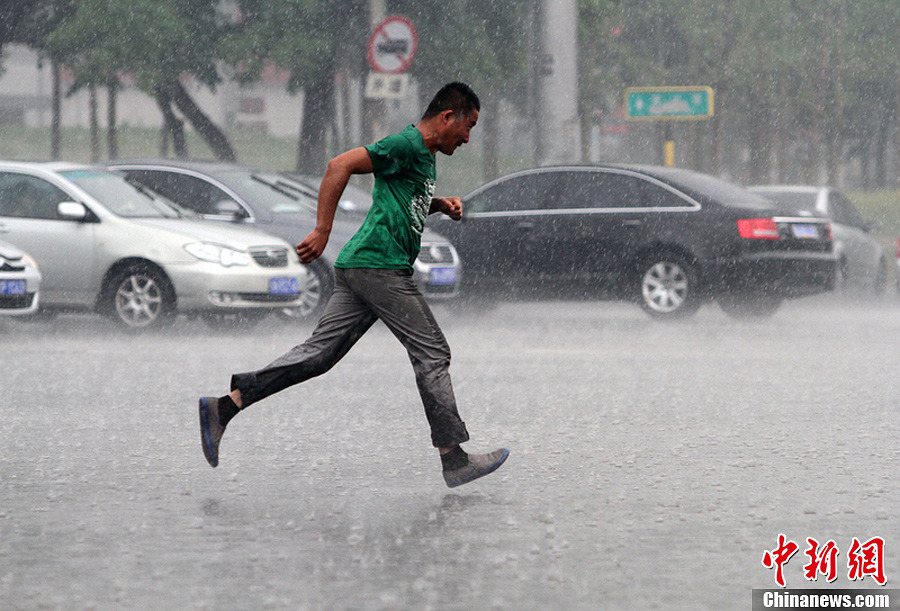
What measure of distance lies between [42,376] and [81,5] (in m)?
15.9

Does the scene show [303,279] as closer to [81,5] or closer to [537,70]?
[537,70]

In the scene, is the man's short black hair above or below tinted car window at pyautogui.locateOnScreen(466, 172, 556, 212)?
above

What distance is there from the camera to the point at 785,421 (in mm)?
8273

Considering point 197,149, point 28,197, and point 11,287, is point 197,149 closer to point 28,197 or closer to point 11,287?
point 28,197

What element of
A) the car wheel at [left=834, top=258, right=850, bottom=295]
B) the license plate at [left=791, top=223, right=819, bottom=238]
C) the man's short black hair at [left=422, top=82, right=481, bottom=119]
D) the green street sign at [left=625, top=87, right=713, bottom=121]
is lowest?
the car wheel at [left=834, top=258, right=850, bottom=295]

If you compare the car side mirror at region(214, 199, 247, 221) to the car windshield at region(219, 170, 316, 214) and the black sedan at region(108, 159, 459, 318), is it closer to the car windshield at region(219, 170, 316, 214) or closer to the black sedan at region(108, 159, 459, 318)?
the black sedan at region(108, 159, 459, 318)

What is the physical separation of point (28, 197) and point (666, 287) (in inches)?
239

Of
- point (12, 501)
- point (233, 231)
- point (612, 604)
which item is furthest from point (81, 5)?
point (612, 604)

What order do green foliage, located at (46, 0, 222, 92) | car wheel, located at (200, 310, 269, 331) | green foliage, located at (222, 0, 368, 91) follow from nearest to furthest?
1. car wheel, located at (200, 310, 269, 331)
2. green foliage, located at (46, 0, 222, 92)
3. green foliage, located at (222, 0, 368, 91)

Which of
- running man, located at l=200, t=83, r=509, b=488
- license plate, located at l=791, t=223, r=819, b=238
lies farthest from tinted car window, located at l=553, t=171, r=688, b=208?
running man, located at l=200, t=83, r=509, b=488

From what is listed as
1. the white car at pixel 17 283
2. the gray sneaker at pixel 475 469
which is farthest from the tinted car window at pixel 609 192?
the gray sneaker at pixel 475 469

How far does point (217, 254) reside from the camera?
13.6 meters

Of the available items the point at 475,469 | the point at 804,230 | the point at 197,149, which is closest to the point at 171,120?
the point at 804,230

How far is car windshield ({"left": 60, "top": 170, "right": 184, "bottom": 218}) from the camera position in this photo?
14.2 m
